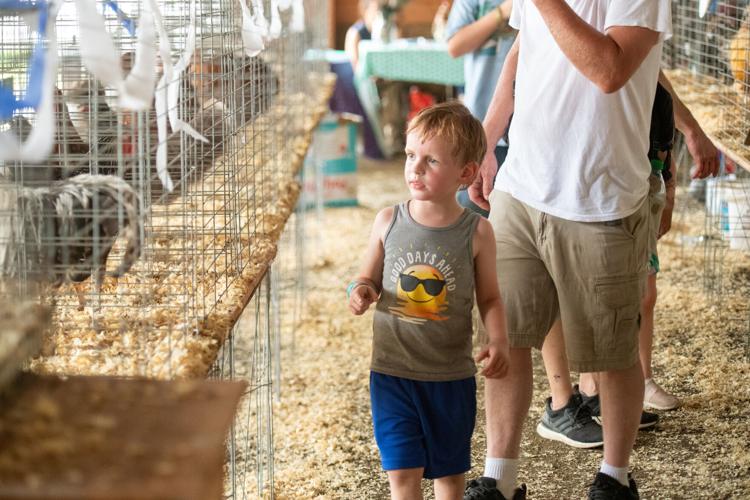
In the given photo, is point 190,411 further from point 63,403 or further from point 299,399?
point 299,399

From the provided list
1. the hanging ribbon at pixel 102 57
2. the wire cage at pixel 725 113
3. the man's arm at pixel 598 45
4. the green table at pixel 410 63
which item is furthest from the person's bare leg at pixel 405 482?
the green table at pixel 410 63

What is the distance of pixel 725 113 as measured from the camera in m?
4.21

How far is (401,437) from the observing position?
89.7 inches

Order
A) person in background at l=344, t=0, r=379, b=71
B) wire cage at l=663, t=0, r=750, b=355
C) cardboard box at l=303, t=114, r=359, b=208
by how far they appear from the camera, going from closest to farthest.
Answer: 1. wire cage at l=663, t=0, r=750, b=355
2. cardboard box at l=303, t=114, r=359, b=208
3. person in background at l=344, t=0, r=379, b=71

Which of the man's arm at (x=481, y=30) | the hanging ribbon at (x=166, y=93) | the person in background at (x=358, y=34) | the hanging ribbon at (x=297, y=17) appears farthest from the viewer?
the person in background at (x=358, y=34)

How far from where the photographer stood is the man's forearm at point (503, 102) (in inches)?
109

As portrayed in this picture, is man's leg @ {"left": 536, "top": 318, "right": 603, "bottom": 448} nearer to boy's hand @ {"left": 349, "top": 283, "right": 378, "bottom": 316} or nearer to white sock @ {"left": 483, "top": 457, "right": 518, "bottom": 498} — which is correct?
white sock @ {"left": 483, "top": 457, "right": 518, "bottom": 498}

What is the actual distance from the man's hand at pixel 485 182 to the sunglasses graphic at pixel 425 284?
0.65 m

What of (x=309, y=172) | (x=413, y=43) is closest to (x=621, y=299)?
(x=309, y=172)

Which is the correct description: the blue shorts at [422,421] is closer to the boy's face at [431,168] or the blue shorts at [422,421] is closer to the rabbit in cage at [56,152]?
the boy's face at [431,168]

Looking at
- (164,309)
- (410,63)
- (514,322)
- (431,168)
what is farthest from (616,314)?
(410,63)

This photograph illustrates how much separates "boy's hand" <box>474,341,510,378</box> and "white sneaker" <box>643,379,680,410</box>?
4.84 feet

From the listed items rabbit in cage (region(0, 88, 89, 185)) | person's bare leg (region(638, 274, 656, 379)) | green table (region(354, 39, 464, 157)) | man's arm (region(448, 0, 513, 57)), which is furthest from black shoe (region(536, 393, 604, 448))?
green table (region(354, 39, 464, 157))

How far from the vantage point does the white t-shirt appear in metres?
2.42
